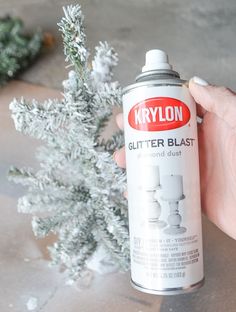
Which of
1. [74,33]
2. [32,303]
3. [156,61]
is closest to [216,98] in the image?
[156,61]

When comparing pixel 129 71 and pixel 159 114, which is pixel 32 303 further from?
pixel 129 71

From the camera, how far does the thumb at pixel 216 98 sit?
2.21 feet

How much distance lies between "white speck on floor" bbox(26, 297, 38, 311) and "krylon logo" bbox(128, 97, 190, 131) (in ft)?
1.56

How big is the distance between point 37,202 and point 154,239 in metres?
0.28

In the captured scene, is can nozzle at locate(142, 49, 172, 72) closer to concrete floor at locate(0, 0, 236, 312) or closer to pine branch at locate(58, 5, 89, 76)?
pine branch at locate(58, 5, 89, 76)

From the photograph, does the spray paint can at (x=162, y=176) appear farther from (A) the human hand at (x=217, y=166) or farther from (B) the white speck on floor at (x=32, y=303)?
(B) the white speck on floor at (x=32, y=303)

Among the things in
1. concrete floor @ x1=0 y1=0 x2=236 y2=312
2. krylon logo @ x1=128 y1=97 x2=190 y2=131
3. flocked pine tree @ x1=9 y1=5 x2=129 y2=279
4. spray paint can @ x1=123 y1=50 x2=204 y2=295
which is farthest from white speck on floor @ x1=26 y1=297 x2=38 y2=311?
krylon logo @ x1=128 y1=97 x2=190 y2=131

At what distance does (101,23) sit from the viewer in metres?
1.41

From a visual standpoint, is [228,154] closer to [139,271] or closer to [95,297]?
[139,271]

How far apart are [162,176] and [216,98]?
0.50 feet

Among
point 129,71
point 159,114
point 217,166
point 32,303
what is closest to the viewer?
point 159,114

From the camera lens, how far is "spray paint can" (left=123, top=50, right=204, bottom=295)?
63 cm

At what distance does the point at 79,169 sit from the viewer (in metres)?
0.83

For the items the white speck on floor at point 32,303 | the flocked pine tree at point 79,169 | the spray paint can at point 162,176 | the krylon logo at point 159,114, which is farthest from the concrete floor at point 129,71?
the krylon logo at point 159,114
